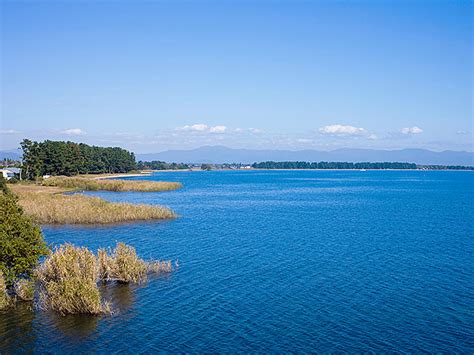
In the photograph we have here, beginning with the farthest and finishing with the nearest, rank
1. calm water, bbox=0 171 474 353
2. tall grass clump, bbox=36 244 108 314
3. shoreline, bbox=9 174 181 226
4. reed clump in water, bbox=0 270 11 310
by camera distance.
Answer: shoreline, bbox=9 174 181 226 → reed clump in water, bbox=0 270 11 310 → tall grass clump, bbox=36 244 108 314 → calm water, bbox=0 171 474 353

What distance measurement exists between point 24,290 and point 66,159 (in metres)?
103

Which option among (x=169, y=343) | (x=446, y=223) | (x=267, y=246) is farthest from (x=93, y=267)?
(x=446, y=223)

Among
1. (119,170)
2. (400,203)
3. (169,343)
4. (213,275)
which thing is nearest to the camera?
(169,343)

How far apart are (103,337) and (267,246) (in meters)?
21.8

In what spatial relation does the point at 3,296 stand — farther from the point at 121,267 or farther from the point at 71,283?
the point at 121,267

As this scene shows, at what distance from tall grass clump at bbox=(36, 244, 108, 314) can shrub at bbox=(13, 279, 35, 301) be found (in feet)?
1.84

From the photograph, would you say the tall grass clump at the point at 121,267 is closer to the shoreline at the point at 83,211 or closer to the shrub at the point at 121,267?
the shrub at the point at 121,267

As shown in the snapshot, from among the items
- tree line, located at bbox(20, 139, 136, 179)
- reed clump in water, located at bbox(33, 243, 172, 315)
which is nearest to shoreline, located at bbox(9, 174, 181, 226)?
reed clump in water, located at bbox(33, 243, 172, 315)

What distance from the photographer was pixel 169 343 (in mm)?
19656

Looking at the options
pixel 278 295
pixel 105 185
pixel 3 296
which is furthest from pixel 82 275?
pixel 105 185

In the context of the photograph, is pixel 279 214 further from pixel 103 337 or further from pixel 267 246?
pixel 103 337

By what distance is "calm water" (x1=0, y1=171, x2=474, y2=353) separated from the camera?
19984 millimetres

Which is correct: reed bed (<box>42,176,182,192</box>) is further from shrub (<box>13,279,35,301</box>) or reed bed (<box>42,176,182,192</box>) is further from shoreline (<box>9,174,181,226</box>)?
shrub (<box>13,279,35,301</box>)

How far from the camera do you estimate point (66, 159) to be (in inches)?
4747
